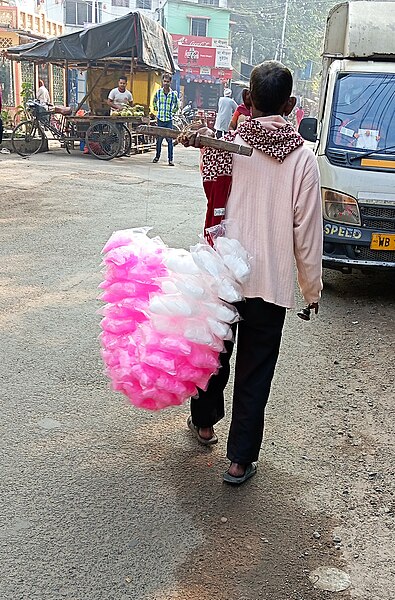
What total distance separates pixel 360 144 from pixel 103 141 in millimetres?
11589

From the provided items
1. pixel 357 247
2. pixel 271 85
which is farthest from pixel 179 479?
pixel 357 247

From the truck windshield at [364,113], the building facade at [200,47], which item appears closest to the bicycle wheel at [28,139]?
the truck windshield at [364,113]

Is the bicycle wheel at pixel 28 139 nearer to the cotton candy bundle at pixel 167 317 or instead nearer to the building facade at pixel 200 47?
the cotton candy bundle at pixel 167 317

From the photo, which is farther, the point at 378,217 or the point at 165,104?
the point at 165,104

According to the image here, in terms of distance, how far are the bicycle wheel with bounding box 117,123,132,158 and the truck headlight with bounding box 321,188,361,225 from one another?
37.2 feet

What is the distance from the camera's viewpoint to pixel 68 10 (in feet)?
154

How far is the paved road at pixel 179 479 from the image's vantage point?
265cm

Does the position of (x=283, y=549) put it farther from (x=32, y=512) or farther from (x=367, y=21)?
(x=367, y=21)

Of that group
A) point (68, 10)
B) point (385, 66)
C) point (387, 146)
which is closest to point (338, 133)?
point (387, 146)

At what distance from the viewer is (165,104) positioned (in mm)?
16188

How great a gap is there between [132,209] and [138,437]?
7.05 meters

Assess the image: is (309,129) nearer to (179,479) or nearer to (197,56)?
(179,479)

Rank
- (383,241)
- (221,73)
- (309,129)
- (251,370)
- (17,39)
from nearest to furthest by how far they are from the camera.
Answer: (251,370), (383,241), (309,129), (17,39), (221,73)

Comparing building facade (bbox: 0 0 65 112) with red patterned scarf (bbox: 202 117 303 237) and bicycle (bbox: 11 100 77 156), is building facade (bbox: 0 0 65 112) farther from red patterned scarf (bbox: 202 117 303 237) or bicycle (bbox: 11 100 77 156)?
red patterned scarf (bbox: 202 117 303 237)
